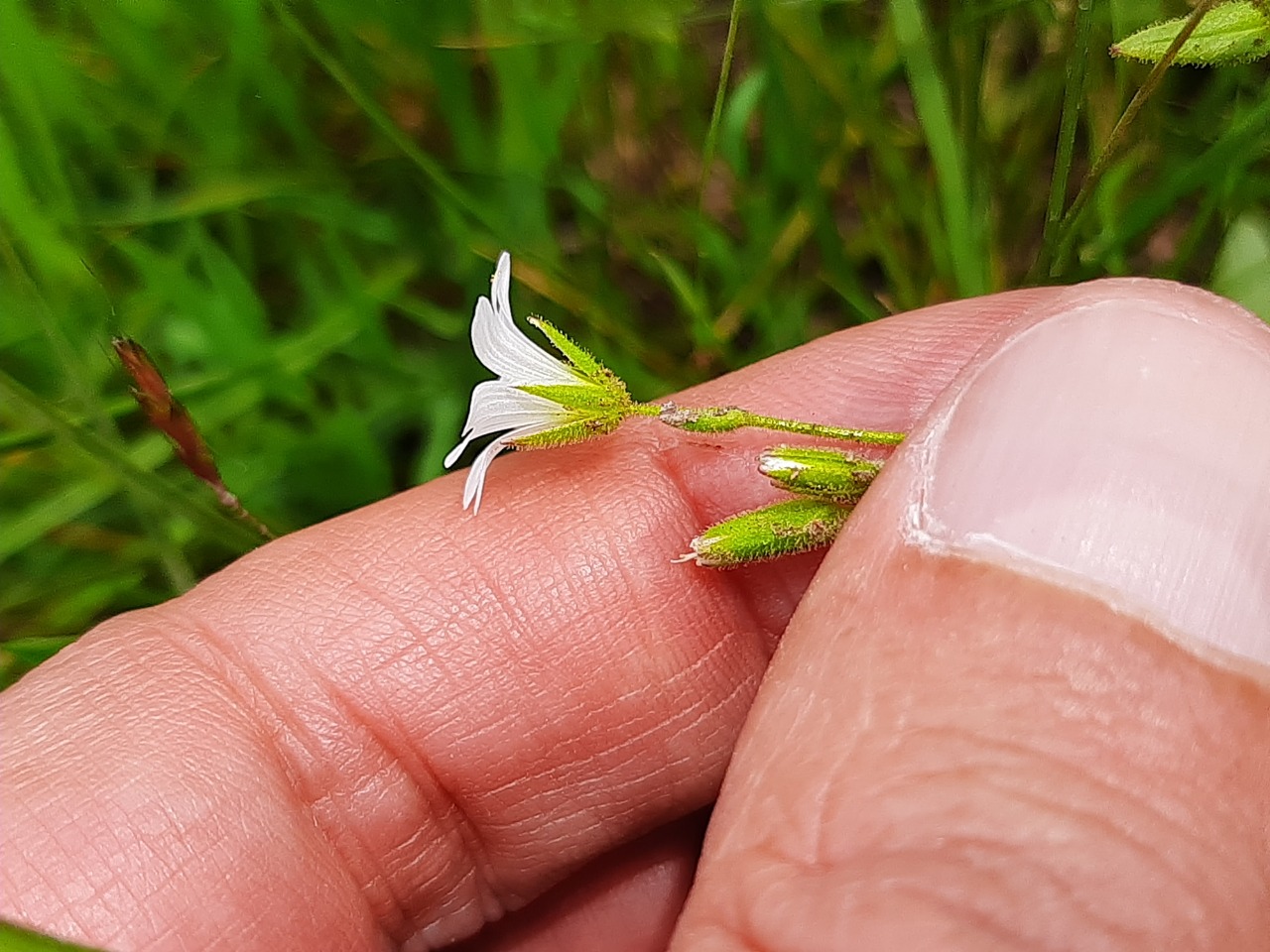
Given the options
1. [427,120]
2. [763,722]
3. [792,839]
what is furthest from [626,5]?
[792,839]

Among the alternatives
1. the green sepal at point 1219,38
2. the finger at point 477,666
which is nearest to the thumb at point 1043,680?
the green sepal at point 1219,38

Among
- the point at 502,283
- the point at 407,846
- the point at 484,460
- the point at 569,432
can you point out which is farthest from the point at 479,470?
the point at 407,846

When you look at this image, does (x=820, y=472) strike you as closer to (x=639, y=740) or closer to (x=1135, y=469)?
(x=1135, y=469)

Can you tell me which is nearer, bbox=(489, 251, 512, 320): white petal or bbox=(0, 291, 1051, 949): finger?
bbox=(489, 251, 512, 320): white petal

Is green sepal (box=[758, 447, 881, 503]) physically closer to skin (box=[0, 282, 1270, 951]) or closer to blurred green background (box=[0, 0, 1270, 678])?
skin (box=[0, 282, 1270, 951])

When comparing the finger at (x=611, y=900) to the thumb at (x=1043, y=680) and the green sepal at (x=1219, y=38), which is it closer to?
the thumb at (x=1043, y=680)

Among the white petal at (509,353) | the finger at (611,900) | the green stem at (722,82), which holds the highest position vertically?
the green stem at (722,82)

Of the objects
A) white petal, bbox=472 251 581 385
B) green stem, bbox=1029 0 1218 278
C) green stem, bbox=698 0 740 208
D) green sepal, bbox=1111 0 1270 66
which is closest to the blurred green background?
green stem, bbox=698 0 740 208
